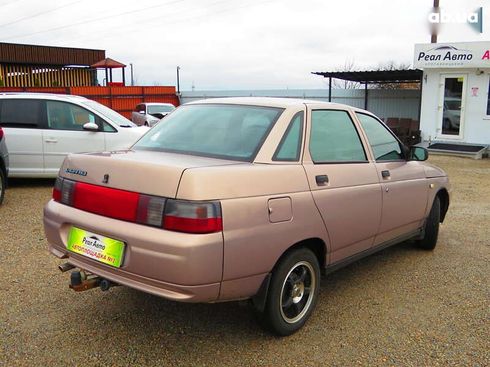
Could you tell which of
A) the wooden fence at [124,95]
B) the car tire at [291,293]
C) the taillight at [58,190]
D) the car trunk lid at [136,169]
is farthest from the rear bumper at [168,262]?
the wooden fence at [124,95]

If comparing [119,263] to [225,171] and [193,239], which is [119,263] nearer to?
[193,239]

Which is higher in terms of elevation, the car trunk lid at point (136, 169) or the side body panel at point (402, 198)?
the car trunk lid at point (136, 169)

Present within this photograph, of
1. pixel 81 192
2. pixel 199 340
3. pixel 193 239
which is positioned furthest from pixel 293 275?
pixel 81 192

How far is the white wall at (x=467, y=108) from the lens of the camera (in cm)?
1554

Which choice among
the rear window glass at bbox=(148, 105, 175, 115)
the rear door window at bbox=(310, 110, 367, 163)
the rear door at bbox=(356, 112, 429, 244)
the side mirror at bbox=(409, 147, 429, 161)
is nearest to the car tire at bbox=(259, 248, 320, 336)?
the rear door window at bbox=(310, 110, 367, 163)

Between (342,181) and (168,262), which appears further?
(342,181)

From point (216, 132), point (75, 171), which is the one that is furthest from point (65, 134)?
point (216, 132)

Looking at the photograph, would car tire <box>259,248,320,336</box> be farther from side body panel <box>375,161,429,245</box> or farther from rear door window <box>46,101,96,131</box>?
rear door window <box>46,101,96,131</box>

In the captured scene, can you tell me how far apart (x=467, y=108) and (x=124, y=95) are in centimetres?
1808

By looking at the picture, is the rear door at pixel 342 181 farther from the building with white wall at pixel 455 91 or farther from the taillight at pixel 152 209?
the building with white wall at pixel 455 91

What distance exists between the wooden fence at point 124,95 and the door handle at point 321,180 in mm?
23107

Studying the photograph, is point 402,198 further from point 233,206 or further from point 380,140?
point 233,206

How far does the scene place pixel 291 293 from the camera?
3414 millimetres

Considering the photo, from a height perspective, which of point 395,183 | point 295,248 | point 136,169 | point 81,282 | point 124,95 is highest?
point 124,95
